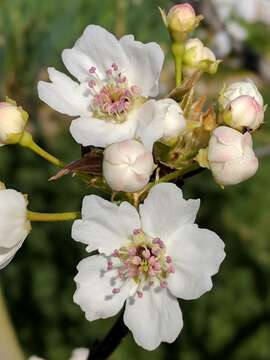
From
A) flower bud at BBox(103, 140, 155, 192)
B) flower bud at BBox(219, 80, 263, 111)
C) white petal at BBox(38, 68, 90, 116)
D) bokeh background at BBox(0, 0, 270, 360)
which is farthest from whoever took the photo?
bokeh background at BBox(0, 0, 270, 360)

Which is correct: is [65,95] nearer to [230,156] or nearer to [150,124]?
[150,124]

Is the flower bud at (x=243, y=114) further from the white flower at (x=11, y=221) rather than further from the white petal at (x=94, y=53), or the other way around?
the white flower at (x=11, y=221)

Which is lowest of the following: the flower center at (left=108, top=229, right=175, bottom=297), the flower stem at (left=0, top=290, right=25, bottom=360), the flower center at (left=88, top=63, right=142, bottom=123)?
the flower stem at (left=0, top=290, right=25, bottom=360)

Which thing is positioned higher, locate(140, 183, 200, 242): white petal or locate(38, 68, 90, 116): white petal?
A: locate(38, 68, 90, 116): white petal

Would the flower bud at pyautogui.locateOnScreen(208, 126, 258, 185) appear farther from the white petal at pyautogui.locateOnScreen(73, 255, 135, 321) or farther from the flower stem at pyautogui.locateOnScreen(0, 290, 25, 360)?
the flower stem at pyautogui.locateOnScreen(0, 290, 25, 360)

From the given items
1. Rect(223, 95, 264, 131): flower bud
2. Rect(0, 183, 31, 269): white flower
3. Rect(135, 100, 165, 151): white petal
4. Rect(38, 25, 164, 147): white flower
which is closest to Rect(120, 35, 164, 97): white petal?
Rect(38, 25, 164, 147): white flower

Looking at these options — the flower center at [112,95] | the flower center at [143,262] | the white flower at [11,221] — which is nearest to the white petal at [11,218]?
the white flower at [11,221]

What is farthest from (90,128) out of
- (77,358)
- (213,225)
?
(213,225)
